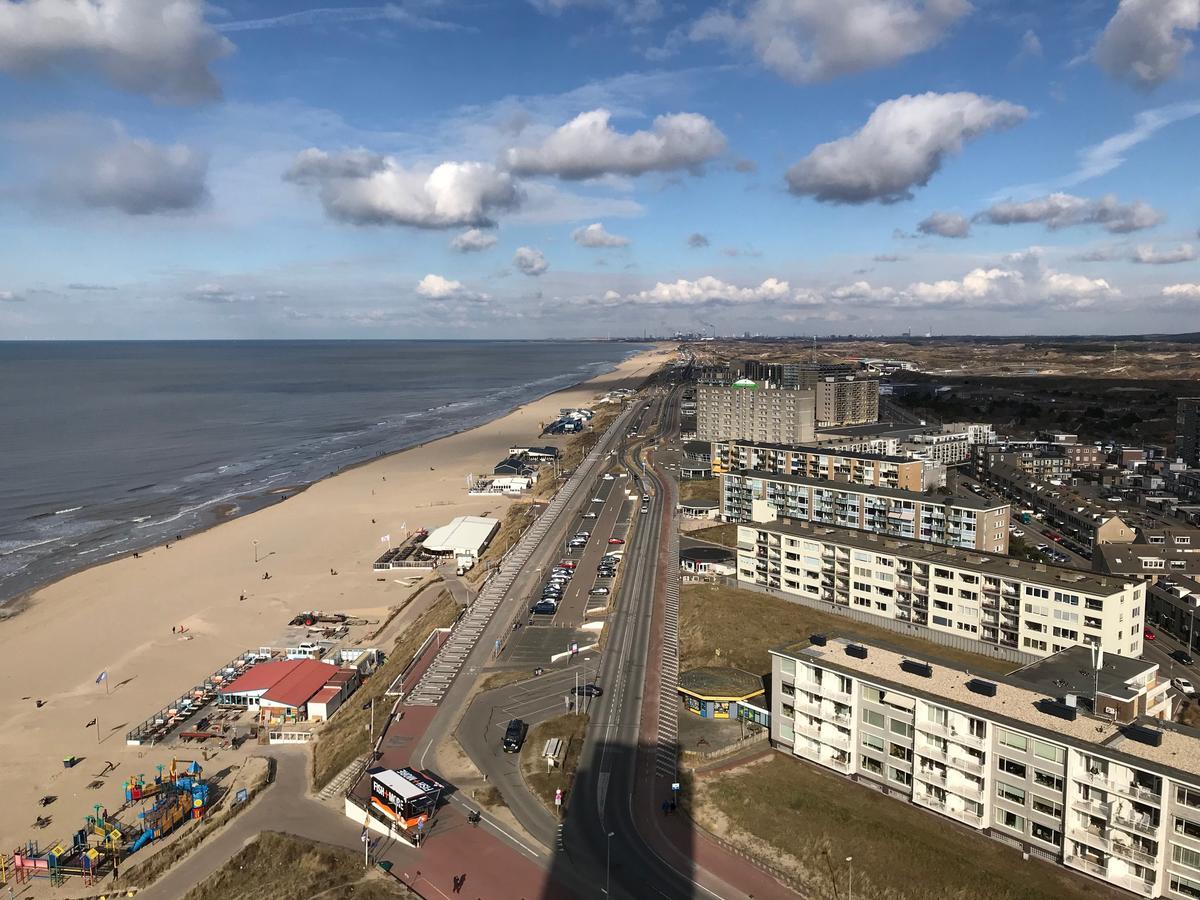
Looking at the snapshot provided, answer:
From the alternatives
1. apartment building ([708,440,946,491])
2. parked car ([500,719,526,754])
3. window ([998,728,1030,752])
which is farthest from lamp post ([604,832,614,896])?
apartment building ([708,440,946,491])

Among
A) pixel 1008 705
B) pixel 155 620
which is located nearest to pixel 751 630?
pixel 1008 705

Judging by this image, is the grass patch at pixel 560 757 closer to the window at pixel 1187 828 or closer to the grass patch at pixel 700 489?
the window at pixel 1187 828

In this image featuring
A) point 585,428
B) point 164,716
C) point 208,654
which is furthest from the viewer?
point 585,428

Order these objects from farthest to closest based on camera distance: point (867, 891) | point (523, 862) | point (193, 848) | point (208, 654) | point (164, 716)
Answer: point (208, 654) < point (164, 716) < point (193, 848) < point (523, 862) < point (867, 891)

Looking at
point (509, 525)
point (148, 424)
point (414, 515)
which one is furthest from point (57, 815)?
point (148, 424)

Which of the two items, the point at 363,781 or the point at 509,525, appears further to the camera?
the point at 509,525

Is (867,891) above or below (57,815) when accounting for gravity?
above

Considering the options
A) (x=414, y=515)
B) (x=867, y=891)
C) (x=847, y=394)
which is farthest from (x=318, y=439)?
(x=867, y=891)

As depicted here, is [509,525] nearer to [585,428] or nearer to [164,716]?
[164,716]
